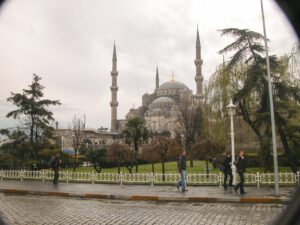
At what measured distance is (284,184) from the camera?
11.1m

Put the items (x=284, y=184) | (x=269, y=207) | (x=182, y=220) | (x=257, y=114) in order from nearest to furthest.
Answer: (x=182, y=220)
(x=269, y=207)
(x=284, y=184)
(x=257, y=114)

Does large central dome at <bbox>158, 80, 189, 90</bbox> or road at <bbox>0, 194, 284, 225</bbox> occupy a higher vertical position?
large central dome at <bbox>158, 80, 189, 90</bbox>

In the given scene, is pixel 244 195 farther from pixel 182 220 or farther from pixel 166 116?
pixel 166 116

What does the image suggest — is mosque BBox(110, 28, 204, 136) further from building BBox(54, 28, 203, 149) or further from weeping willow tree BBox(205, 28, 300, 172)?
weeping willow tree BBox(205, 28, 300, 172)

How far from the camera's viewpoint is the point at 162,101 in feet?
317

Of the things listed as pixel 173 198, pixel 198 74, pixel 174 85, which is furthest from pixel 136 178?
pixel 174 85

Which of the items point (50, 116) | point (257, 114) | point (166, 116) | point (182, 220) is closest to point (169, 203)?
point (182, 220)

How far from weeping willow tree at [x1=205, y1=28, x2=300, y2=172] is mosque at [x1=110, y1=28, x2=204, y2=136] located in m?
43.3

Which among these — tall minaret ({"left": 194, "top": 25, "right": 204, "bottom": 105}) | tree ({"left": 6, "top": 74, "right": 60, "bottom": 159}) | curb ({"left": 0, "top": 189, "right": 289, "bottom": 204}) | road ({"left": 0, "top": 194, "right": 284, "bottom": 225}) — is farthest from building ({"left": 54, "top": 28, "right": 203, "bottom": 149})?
road ({"left": 0, "top": 194, "right": 284, "bottom": 225})

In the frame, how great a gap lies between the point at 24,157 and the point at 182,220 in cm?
1617

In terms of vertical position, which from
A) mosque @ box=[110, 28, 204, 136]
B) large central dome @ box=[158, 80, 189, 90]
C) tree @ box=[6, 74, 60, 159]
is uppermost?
large central dome @ box=[158, 80, 189, 90]

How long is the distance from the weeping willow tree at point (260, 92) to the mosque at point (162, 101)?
43.3m

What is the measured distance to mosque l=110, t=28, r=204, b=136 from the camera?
71450 mm

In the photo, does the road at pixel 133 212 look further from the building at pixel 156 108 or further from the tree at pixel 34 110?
the building at pixel 156 108
